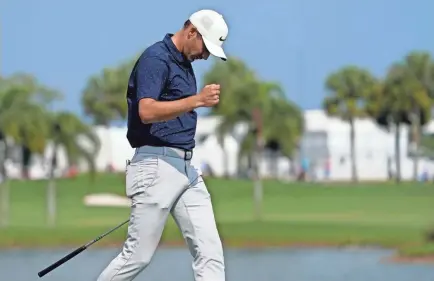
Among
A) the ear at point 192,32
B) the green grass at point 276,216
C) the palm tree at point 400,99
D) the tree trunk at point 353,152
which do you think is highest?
the palm tree at point 400,99

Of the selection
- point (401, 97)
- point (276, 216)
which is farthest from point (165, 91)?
point (401, 97)

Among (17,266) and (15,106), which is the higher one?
(15,106)

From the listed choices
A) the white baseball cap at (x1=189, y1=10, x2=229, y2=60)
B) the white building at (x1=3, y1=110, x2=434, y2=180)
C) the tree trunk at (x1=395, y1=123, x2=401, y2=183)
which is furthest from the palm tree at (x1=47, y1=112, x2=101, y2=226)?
the white building at (x1=3, y1=110, x2=434, y2=180)

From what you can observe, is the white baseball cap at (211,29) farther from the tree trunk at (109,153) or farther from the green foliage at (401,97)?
the green foliage at (401,97)

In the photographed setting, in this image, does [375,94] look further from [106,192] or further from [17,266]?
[17,266]

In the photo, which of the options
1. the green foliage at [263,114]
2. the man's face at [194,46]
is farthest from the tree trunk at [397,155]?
the man's face at [194,46]

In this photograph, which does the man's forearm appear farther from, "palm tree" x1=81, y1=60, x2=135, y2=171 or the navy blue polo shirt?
"palm tree" x1=81, y1=60, x2=135, y2=171

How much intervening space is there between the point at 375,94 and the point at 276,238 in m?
48.2

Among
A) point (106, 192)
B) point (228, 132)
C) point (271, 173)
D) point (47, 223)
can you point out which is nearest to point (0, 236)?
point (47, 223)

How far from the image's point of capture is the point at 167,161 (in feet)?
24.4

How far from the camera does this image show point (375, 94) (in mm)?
73812

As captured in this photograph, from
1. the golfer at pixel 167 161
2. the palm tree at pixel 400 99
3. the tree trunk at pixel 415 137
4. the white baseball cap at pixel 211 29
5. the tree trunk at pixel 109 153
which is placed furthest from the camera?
the tree trunk at pixel 415 137

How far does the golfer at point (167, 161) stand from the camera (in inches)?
288

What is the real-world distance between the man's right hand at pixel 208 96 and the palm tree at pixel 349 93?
228 ft
